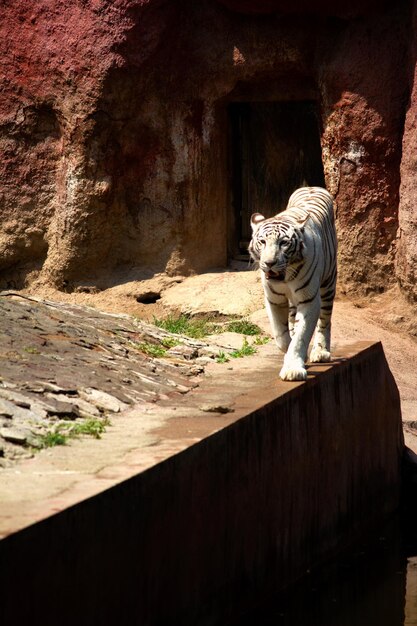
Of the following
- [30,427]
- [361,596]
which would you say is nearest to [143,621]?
[30,427]

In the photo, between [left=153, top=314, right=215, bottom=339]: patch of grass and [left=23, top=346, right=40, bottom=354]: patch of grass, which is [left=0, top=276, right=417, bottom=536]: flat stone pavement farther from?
[left=153, top=314, right=215, bottom=339]: patch of grass

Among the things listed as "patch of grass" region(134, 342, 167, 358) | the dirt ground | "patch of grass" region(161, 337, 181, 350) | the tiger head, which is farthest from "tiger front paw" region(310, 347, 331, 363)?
the dirt ground

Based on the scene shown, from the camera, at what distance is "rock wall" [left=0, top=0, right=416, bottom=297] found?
13984 millimetres

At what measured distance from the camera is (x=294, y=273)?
7395mm

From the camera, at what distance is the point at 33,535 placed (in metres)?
3.89

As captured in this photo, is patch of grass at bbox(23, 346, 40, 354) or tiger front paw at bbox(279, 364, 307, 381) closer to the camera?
tiger front paw at bbox(279, 364, 307, 381)

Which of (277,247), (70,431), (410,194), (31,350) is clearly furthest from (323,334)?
(410,194)

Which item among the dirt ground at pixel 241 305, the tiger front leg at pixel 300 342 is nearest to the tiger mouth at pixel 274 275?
the tiger front leg at pixel 300 342

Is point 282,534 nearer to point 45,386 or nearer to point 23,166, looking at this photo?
point 45,386

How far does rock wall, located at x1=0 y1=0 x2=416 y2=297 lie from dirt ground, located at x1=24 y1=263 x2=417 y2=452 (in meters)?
0.26

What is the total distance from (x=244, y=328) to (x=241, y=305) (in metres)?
1.40

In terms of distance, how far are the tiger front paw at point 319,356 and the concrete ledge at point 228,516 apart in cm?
13

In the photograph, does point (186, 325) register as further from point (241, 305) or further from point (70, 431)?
point (70, 431)

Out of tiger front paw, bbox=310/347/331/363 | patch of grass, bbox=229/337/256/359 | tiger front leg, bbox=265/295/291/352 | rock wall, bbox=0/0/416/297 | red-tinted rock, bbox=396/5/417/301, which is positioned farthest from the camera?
rock wall, bbox=0/0/416/297
